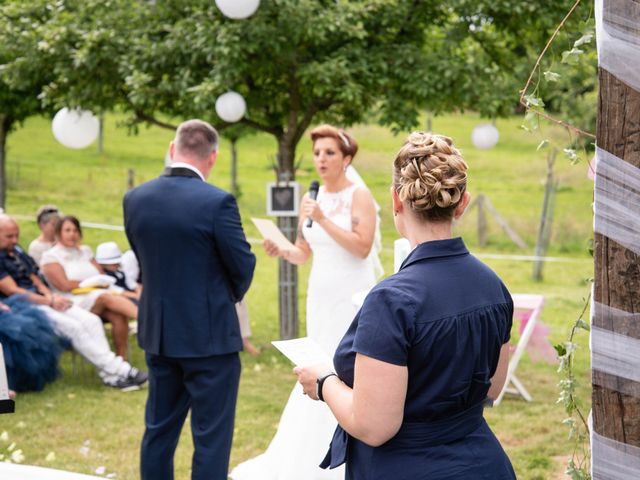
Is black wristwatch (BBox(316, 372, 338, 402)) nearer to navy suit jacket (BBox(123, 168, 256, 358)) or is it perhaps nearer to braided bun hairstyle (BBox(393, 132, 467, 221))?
braided bun hairstyle (BBox(393, 132, 467, 221))

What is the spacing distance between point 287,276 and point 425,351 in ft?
21.3

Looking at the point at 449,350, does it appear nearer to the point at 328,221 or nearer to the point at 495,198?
the point at 328,221

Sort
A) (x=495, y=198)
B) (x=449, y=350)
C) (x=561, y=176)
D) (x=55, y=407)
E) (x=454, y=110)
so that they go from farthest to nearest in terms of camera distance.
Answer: (x=561, y=176) < (x=495, y=198) < (x=454, y=110) < (x=55, y=407) < (x=449, y=350)

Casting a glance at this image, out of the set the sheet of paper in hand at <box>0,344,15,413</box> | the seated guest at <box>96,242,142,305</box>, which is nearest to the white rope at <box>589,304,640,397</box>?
the sheet of paper in hand at <box>0,344,15,413</box>

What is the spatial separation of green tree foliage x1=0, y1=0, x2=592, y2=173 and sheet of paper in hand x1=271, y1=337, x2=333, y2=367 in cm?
492

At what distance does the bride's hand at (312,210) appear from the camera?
5.04 meters

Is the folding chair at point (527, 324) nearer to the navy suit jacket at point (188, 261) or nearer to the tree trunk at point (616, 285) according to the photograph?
the navy suit jacket at point (188, 261)

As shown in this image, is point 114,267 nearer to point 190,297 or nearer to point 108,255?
point 108,255

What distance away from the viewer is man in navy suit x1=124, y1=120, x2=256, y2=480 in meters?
3.89

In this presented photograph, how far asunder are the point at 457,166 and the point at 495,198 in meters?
19.0

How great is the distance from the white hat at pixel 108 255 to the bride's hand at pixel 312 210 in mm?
3999

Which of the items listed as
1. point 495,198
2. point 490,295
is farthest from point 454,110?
point 495,198

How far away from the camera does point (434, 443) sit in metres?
2.30

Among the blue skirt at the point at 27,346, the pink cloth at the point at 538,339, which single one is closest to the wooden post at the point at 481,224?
the pink cloth at the point at 538,339
